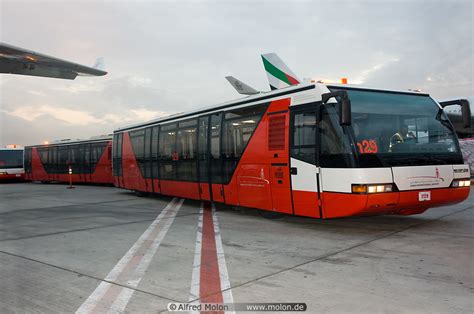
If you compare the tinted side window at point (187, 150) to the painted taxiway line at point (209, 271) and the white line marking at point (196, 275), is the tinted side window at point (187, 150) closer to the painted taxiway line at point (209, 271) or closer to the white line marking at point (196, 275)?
the painted taxiway line at point (209, 271)

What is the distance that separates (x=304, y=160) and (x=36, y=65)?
9.55 meters

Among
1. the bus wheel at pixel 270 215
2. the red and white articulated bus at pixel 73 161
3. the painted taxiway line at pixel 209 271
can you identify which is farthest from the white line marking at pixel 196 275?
the red and white articulated bus at pixel 73 161

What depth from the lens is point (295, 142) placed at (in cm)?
843

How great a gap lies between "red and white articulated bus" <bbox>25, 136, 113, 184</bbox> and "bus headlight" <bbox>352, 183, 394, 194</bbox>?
20.0 metres

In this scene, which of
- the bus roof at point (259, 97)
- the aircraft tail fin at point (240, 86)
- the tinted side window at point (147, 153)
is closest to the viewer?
the bus roof at point (259, 97)

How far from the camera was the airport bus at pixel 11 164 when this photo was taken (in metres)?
33.5

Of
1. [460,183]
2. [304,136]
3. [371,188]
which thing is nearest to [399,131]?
[371,188]

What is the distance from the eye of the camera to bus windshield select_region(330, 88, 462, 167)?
735 centimetres

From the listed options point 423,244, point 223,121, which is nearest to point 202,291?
point 423,244

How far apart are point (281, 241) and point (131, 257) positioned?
2676 mm

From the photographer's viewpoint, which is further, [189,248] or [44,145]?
[44,145]

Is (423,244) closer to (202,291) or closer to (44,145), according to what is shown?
(202,291)

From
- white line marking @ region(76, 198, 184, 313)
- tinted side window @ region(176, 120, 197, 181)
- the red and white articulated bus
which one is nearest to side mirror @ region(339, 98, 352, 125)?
white line marking @ region(76, 198, 184, 313)

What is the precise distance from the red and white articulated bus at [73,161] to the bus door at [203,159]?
46.5 feet
